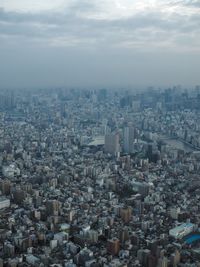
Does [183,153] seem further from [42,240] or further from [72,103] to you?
[72,103]

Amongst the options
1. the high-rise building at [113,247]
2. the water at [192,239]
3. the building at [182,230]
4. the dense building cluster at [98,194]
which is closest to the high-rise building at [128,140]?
the dense building cluster at [98,194]

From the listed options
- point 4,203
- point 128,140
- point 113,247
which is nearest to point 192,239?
point 113,247

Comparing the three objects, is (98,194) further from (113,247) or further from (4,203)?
(113,247)

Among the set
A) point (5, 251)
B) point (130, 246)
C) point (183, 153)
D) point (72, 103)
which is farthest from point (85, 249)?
point (72, 103)

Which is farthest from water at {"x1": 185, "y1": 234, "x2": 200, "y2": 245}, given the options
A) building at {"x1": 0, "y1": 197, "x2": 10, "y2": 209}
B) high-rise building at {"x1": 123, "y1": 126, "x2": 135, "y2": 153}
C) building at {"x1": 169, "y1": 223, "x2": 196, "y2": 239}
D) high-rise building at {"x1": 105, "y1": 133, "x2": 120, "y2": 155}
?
high-rise building at {"x1": 123, "y1": 126, "x2": 135, "y2": 153}

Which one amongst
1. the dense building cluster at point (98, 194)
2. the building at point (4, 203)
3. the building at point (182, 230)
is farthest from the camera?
the building at point (4, 203)

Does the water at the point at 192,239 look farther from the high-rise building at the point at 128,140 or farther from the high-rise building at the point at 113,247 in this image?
the high-rise building at the point at 128,140
